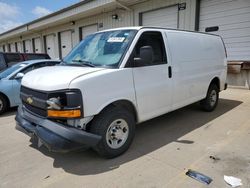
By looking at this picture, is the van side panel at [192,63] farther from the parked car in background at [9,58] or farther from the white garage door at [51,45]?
the white garage door at [51,45]

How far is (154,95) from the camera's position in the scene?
387 cm

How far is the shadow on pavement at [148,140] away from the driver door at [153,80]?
521 millimetres

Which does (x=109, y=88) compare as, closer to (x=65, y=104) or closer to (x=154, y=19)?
(x=65, y=104)

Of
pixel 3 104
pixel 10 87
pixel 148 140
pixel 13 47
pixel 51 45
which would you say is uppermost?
pixel 13 47

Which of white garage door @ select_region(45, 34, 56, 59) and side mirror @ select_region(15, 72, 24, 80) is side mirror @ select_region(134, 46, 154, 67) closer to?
side mirror @ select_region(15, 72, 24, 80)

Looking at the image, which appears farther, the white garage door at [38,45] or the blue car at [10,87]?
the white garage door at [38,45]

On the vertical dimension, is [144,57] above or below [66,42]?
below

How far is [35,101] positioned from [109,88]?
114cm

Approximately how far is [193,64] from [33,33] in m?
23.1

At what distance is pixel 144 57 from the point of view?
135 inches

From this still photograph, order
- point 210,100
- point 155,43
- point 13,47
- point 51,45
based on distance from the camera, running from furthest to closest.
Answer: point 13,47, point 51,45, point 210,100, point 155,43

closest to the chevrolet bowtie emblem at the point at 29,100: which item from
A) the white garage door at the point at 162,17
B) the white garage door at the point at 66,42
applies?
the white garage door at the point at 162,17

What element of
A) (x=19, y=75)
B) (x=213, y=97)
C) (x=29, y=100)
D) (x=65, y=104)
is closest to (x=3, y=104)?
(x=19, y=75)

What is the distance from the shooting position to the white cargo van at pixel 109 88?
113 inches
